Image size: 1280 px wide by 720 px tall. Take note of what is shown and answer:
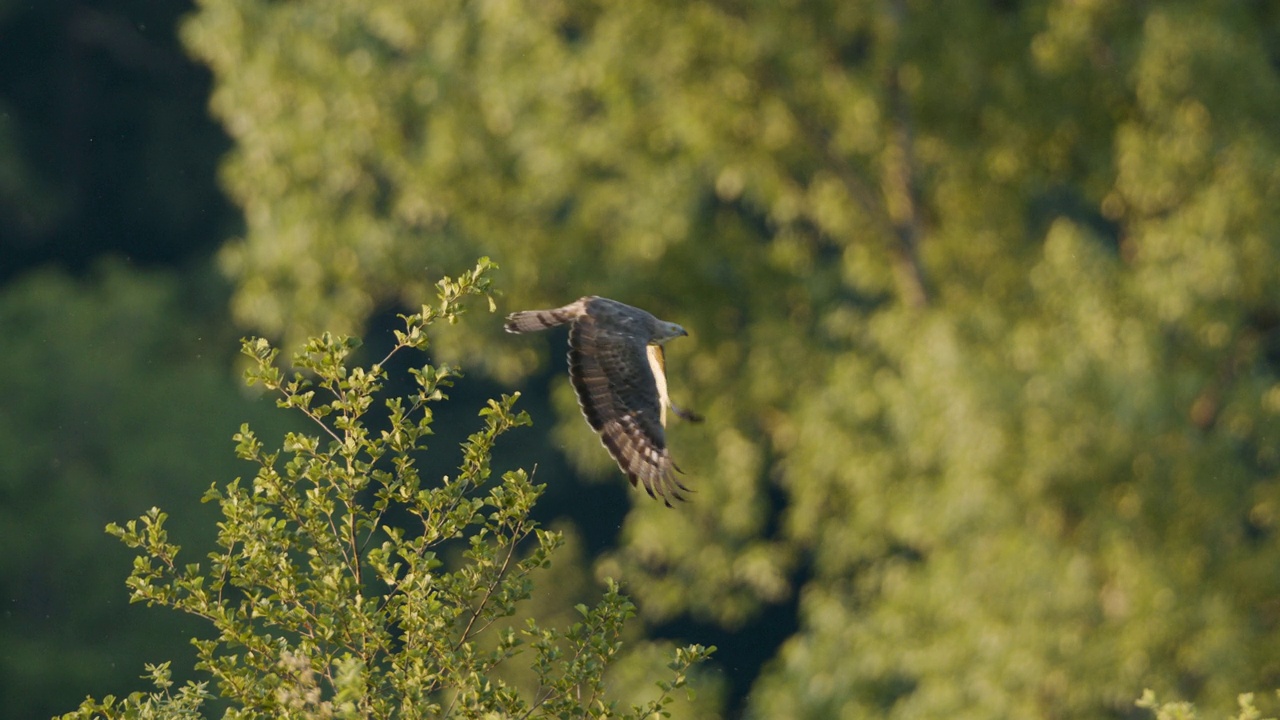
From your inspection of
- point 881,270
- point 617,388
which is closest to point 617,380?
point 617,388

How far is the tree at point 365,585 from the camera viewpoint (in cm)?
431

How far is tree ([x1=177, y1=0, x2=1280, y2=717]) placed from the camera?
1071 cm

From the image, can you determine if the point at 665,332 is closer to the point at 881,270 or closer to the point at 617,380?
the point at 617,380

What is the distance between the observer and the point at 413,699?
4301 mm

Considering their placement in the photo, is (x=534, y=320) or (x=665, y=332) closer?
(x=534, y=320)

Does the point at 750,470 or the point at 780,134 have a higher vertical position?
the point at 780,134

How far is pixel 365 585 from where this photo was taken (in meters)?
4.34

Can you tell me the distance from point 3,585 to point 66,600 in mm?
688

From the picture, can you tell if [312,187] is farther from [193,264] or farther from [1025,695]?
[193,264]

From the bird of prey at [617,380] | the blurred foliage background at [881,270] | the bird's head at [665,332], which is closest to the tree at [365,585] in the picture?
the bird of prey at [617,380]

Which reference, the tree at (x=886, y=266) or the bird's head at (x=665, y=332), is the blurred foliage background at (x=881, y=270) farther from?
the bird's head at (x=665, y=332)

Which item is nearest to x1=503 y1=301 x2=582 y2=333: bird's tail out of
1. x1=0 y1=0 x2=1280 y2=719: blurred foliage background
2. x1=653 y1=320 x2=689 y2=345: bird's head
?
x1=653 y1=320 x2=689 y2=345: bird's head

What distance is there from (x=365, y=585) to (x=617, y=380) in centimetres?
173

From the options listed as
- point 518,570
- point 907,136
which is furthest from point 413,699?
point 907,136
